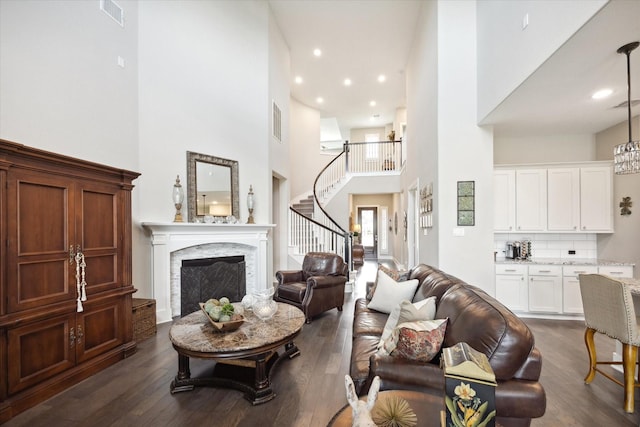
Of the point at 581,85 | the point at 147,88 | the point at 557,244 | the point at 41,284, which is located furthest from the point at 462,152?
the point at 41,284

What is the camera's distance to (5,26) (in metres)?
2.56

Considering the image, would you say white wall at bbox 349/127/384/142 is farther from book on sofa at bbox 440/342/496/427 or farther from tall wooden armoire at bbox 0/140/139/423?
book on sofa at bbox 440/342/496/427

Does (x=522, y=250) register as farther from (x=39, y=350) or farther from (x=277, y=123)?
(x=39, y=350)

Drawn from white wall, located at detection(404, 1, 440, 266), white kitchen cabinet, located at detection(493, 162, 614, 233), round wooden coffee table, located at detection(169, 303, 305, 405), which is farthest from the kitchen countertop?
round wooden coffee table, located at detection(169, 303, 305, 405)

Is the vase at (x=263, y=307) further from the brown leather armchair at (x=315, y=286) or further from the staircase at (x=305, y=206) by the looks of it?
the staircase at (x=305, y=206)

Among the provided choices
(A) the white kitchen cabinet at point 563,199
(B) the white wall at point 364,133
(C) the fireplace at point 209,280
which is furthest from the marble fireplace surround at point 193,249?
(B) the white wall at point 364,133

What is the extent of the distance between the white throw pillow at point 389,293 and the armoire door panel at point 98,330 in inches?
102

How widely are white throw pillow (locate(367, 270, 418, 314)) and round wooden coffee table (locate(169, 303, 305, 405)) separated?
2.83 feet

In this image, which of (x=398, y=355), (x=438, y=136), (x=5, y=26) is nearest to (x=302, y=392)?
(x=398, y=355)

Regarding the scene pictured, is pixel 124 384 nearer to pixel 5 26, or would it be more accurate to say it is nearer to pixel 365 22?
pixel 5 26

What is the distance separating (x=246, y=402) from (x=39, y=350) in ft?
5.43

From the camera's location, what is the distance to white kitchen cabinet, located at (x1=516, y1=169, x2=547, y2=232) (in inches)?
176

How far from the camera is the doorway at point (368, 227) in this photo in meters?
13.0

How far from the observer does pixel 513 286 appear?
4.29 metres
